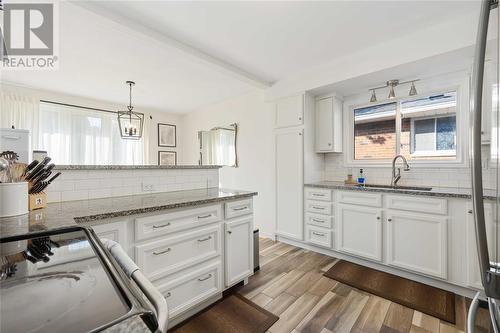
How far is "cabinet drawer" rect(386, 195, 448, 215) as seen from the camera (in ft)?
6.57

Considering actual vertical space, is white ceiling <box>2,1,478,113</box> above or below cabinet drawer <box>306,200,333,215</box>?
above

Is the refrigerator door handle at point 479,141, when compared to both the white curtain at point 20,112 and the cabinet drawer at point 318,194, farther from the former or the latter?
the white curtain at point 20,112

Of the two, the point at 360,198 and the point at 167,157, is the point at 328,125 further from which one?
the point at 167,157

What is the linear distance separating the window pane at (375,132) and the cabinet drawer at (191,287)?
8.38 feet

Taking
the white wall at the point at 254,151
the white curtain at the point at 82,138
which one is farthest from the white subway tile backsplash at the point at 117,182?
the white curtain at the point at 82,138

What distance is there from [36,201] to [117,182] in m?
0.56

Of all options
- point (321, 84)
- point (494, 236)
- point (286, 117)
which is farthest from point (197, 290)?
point (321, 84)

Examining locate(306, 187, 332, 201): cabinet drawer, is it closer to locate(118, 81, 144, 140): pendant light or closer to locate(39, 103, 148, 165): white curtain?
locate(118, 81, 144, 140): pendant light

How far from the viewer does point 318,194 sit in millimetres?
2859

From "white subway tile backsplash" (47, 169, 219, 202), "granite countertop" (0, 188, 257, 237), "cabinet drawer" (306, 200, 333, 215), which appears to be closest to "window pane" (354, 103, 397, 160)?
"cabinet drawer" (306, 200, 333, 215)

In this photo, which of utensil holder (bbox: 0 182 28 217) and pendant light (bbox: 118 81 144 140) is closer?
utensil holder (bbox: 0 182 28 217)

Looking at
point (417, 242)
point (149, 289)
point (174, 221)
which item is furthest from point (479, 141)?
point (417, 242)

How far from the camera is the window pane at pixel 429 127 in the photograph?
8.06 ft

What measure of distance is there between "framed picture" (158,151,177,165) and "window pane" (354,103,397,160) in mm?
4148
